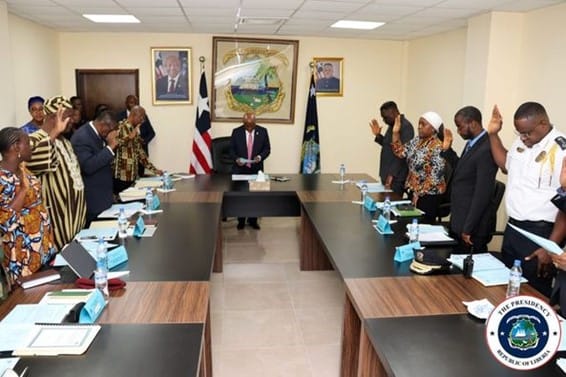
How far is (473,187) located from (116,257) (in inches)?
90.7

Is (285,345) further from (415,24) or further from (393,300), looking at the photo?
(415,24)

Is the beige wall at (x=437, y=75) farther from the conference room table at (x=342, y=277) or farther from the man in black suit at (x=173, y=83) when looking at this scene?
the man in black suit at (x=173, y=83)

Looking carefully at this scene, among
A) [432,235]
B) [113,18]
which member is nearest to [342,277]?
[432,235]

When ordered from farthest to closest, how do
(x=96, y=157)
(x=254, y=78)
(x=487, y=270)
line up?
(x=254, y=78) < (x=96, y=157) < (x=487, y=270)

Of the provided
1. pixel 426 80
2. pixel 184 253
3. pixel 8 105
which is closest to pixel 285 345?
pixel 184 253

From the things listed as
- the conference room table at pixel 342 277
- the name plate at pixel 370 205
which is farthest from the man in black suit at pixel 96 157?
the name plate at pixel 370 205

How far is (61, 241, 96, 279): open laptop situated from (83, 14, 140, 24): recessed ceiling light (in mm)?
3686

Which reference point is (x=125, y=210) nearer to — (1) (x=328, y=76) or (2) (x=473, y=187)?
(2) (x=473, y=187)

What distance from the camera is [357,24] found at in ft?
18.1

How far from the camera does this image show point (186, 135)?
6.71m

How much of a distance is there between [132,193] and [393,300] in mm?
2650

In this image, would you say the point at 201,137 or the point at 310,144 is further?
the point at 310,144

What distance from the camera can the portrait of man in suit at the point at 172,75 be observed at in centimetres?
643

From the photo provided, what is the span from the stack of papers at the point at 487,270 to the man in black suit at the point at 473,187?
48 centimetres
